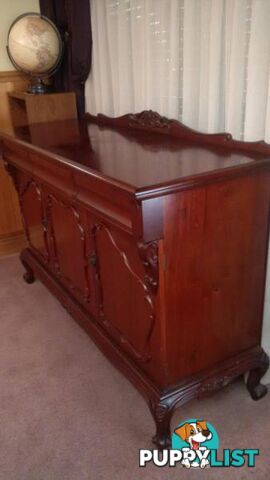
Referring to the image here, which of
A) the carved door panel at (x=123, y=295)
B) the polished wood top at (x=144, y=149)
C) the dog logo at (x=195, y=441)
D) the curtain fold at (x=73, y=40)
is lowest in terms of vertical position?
the dog logo at (x=195, y=441)

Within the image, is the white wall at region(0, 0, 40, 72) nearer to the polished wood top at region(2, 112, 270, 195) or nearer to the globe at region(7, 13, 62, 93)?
the globe at region(7, 13, 62, 93)

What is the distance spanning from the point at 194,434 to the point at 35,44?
208 cm

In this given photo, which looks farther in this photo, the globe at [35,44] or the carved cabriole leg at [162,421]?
the globe at [35,44]

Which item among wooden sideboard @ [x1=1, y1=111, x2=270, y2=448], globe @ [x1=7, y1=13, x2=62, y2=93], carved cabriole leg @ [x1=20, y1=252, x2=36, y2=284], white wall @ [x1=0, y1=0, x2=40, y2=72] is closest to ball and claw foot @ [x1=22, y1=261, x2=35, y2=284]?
carved cabriole leg @ [x1=20, y1=252, x2=36, y2=284]

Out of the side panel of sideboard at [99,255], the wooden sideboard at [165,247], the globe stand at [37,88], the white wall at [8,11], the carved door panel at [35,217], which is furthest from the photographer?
the white wall at [8,11]

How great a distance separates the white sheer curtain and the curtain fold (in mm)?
52

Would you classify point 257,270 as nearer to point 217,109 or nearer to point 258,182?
point 258,182

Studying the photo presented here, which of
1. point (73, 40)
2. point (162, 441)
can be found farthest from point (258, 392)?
point (73, 40)

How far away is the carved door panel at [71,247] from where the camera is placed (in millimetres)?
1537

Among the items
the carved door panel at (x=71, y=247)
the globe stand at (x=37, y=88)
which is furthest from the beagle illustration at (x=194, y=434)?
the globe stand at (x=37, y=88)

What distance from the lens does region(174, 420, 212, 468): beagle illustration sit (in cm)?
138

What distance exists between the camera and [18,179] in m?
2.15

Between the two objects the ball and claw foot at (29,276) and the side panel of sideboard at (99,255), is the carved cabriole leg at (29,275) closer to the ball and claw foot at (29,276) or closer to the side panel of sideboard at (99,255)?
the ball and claw foot at (29,276)

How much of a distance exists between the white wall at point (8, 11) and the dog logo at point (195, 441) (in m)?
2.40
